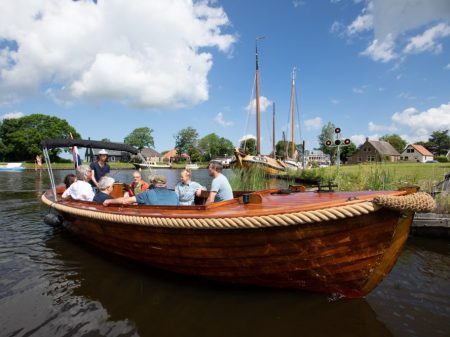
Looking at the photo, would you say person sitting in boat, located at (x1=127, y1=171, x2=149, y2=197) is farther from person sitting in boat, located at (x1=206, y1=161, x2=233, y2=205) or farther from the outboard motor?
person sitting in boat, located at (x1=206, y1=161, x2=233, y2=205)

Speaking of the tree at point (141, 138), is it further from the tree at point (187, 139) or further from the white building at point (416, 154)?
the white building at point (416, 154)

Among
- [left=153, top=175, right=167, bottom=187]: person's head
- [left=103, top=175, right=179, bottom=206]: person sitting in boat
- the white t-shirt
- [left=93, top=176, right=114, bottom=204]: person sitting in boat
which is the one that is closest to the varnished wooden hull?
[left=103, top=175, right=179, bottom=206]: person sitting in boat

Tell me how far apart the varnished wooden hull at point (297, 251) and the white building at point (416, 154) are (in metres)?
82.8

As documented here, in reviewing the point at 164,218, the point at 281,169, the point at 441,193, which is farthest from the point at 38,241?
the point at 281,169

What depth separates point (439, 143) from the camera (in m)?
92.8

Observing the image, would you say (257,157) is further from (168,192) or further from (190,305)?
(190,305)

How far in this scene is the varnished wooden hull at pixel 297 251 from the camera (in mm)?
3210

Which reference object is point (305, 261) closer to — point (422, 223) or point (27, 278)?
point (27, 278)

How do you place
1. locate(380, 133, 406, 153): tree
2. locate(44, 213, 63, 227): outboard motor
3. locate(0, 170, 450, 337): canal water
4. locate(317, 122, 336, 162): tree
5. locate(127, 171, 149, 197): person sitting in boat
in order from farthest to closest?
1. locate(380, 133, 406, 153): tree
2. locate(317, 122, 336, 162): tree
3. locate(127, 171, 149, 197): person sitting in boat
4. locate(44, 213, 63, 227): outboard motor
5. locate(0, 170, 450, 337): canal water

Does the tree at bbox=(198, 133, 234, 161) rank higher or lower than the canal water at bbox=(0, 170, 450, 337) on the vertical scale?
higher

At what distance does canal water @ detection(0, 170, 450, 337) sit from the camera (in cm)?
334

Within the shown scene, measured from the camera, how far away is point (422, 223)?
6.79 m

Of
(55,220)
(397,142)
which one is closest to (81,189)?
(55,220)

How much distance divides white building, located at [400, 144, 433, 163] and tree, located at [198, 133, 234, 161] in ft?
151
